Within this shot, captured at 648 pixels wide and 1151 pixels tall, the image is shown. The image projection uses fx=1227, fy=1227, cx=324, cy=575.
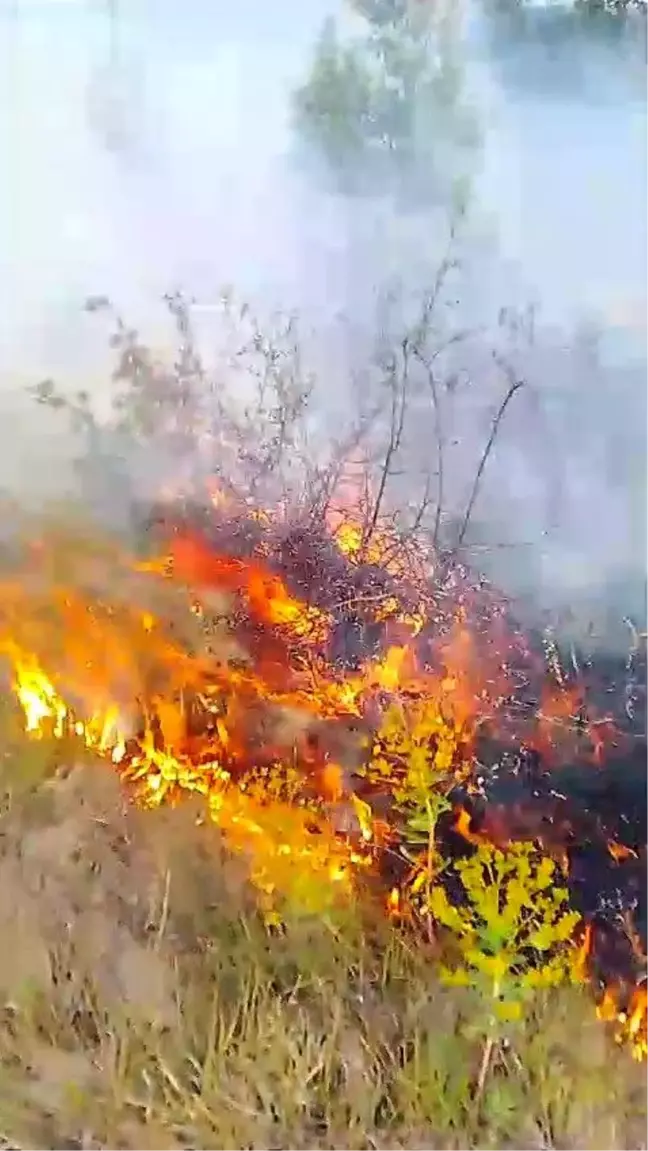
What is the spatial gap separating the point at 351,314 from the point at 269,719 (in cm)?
32

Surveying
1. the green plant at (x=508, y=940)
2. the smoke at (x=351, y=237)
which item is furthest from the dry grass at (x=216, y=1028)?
the smoke at (x=351, y=237)

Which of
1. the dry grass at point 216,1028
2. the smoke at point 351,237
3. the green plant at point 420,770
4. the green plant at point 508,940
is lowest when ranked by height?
the dry grass at point 216,1028

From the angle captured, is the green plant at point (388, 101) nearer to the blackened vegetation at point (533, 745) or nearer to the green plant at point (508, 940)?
the blackened vegetation at point (533, 745)

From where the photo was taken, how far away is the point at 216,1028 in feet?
2.92

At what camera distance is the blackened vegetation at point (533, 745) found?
887 mm

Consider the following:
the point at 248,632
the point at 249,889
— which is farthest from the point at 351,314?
the point at 249,889

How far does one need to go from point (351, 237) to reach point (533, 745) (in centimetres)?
40

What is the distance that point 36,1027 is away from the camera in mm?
923

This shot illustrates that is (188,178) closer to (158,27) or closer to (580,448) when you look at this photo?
(158,27)

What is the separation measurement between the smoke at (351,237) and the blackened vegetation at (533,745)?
0.14 ft

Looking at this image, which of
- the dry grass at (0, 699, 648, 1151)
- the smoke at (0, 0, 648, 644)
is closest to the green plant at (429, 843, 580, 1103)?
the dry grass at (0, 699, 648, 1151)

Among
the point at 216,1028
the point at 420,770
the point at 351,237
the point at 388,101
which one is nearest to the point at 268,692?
the point at 420,770

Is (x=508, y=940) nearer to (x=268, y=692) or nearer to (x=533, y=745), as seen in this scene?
(x=533, y=745)

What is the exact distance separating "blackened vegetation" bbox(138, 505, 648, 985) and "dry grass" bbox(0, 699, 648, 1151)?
8 centimetres
